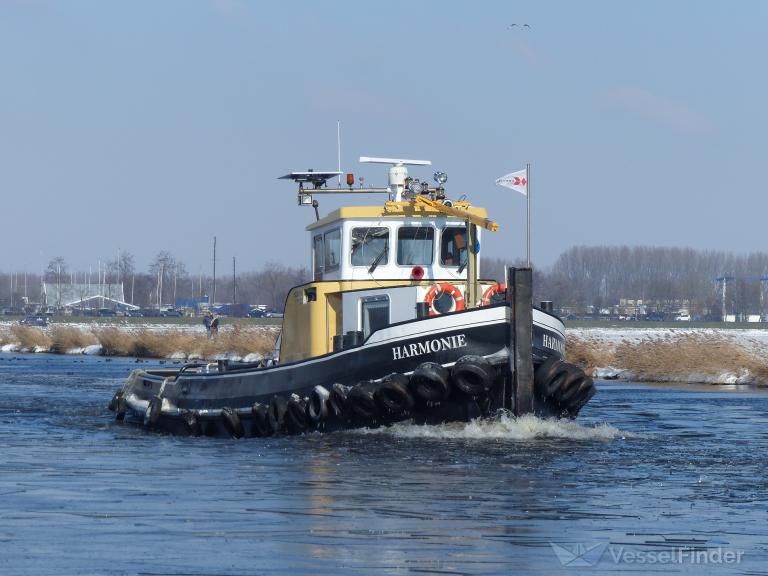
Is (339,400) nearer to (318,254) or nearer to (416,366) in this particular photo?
(416,366)

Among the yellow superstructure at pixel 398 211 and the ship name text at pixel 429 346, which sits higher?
the yellow superstructure at pixel 398 211

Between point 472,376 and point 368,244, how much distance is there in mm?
3847

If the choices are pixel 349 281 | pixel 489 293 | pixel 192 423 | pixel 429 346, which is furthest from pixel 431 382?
pixel 192 423

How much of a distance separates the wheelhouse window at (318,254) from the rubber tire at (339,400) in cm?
362

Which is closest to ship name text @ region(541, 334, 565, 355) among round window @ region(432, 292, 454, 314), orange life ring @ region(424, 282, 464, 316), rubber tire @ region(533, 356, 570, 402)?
rubber tire @ region(533, 356, 570, 402)

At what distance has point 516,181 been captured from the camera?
19.4m

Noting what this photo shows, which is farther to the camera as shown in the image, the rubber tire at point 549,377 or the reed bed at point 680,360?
the reed bed at point 680,360

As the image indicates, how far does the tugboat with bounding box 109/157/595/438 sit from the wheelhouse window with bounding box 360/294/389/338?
0.02 metres

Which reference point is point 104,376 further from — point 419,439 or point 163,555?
point 163,555

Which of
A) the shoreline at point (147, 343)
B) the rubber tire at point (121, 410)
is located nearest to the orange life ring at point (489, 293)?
the rubber tire at point (121, 410)

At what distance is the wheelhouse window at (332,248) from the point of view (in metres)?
21.5

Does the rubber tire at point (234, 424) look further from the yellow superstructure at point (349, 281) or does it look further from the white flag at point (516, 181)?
the white flag at point (516, 181)

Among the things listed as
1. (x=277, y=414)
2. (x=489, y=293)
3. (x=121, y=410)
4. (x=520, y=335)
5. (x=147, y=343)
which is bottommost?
(x=121, y=410)

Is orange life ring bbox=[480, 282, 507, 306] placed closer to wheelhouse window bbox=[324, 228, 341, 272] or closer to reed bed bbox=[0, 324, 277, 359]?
wheelhouse window bbox=[324, 228, 341, 272]
